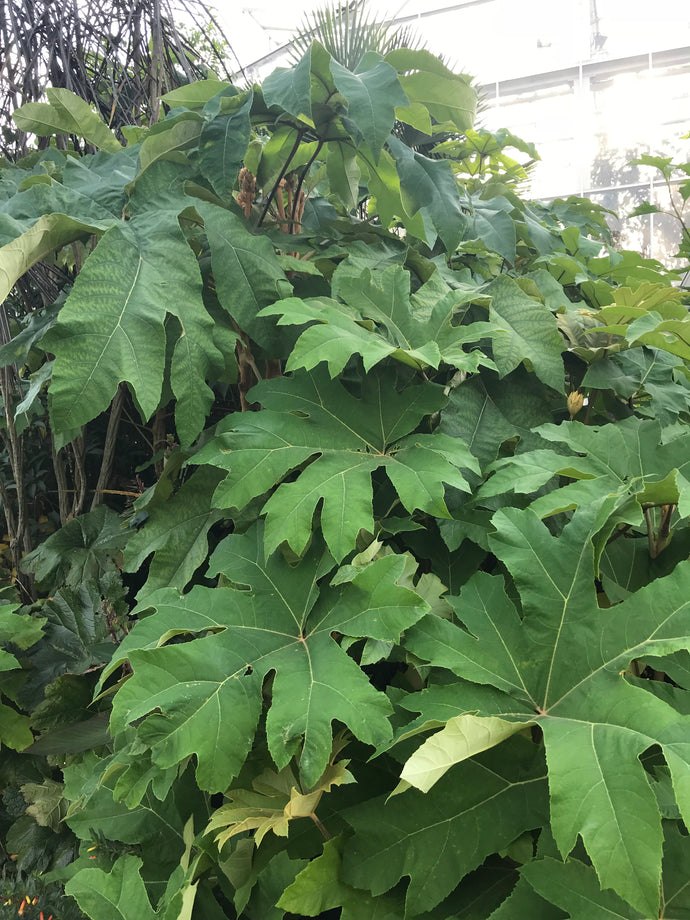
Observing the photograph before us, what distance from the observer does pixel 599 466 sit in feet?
2.94

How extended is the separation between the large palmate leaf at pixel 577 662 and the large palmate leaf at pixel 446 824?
0.24 feet

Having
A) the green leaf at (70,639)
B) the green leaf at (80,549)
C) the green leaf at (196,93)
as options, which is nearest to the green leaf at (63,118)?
the green leaf at (196,93)

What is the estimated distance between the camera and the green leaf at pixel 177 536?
1.03 m

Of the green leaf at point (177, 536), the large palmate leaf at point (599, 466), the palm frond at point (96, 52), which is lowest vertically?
the green leaf at point (177, 536)

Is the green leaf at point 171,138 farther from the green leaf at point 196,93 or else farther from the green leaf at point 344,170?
the green leaf at point 344,170

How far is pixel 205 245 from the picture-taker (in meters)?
1.16

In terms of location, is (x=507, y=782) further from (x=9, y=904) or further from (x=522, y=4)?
(x=522, y=4)

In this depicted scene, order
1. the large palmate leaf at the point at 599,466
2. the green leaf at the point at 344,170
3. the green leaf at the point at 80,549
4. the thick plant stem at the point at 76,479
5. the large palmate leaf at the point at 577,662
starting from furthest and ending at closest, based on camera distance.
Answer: the thick plant stem at the point at 76,479
the green leaf at the point at 80,549
the green leaf at the point at 344,170
the large palmate leaf at the point at 599,466
the large palmate leaf at the point at 577,662

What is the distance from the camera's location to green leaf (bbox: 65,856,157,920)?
827mm

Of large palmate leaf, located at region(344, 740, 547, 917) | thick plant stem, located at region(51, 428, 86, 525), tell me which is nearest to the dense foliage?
large palmate leaf, located at region(344, 740, 547, 917)

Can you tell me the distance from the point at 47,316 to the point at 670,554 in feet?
3.63

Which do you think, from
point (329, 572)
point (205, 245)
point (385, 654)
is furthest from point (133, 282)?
point (385, 654)

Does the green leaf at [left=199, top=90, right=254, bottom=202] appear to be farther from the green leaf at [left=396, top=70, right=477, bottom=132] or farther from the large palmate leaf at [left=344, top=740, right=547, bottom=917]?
the large palmate leaf at [left=344, top=740, right=547, bottom=917]

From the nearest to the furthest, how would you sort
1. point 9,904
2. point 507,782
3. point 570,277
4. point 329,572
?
point 507,782 → point 329,572 → point 9,904 → point 570,277
